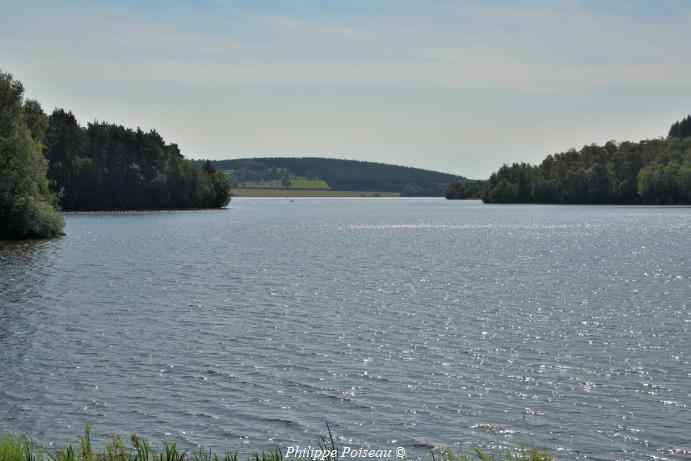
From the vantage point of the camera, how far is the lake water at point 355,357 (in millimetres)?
19406

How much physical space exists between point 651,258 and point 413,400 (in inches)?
2190

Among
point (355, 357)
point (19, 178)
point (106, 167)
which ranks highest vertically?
point (106, 167)

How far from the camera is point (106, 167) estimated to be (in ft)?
596

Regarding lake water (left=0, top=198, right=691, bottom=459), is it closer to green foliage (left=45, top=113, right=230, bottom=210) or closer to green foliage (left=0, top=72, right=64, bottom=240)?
green foliage (left=0, top=72, right=64, bottom=240)

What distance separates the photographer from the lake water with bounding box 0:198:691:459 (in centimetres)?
1941

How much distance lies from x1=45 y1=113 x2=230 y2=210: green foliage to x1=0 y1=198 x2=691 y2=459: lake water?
116658 mm

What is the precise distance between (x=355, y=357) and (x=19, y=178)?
61.1 m

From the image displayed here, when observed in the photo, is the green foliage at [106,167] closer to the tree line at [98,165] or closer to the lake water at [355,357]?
the tree line at [98,165]

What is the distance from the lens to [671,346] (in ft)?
94.8

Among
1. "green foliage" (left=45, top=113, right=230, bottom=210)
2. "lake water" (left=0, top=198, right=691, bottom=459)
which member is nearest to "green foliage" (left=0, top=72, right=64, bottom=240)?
"lake water" (left=0, top=198, right=691, bottom=459)

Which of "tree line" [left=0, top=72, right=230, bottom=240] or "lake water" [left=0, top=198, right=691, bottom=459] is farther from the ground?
"tree line" [left=0, top=72, right=230, bottom=240]

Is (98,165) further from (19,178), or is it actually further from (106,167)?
(19,178)

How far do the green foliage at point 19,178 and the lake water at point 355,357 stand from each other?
21.9m

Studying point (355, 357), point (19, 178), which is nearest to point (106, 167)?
point (19, 178)
